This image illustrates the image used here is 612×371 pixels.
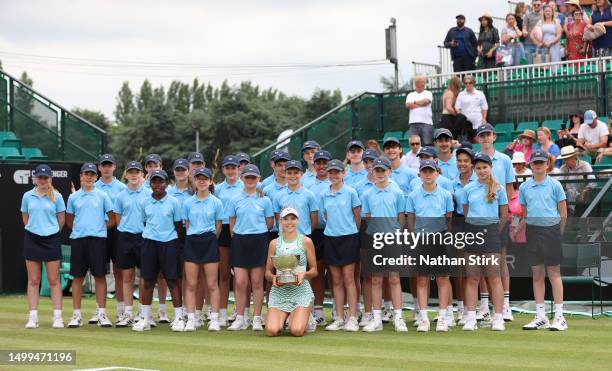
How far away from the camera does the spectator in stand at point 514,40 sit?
2298cm

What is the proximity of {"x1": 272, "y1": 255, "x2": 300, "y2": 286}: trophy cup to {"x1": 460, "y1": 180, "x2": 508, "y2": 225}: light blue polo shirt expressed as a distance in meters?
2.15

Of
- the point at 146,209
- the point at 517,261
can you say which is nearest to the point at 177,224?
the point at 146,209

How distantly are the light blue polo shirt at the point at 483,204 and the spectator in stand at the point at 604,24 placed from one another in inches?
366

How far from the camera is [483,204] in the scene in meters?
13.2

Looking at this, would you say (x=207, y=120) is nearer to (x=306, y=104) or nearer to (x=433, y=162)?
(x=306, y=104)

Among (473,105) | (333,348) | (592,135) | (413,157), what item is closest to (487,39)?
(473,105)

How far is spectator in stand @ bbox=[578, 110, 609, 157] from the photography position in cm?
1862

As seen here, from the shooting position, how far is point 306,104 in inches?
3199

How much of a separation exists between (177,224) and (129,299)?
1256mm

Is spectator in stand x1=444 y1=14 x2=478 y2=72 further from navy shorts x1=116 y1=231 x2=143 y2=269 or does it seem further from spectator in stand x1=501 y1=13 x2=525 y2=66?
navy shorts x1=116 y1=231 x2=143 y2=269

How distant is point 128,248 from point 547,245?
524 cm

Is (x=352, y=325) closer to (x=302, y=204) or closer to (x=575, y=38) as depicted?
(x=302, y=204)

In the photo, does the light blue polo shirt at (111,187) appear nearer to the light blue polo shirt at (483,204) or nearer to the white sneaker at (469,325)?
the light blue polo shirt at (483,204)

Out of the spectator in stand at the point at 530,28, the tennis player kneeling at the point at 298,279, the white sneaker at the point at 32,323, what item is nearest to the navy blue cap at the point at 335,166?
the tennis player kneeling at the point at 298,279
